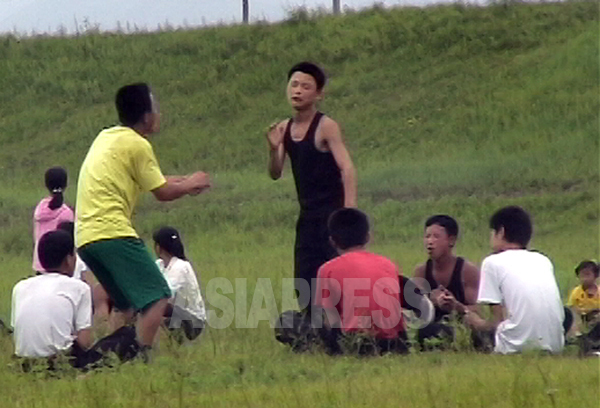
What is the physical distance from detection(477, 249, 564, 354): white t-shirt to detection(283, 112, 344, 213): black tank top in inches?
44.8

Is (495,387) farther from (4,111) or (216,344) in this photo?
(4,111)

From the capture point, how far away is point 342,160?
9227 millimetres

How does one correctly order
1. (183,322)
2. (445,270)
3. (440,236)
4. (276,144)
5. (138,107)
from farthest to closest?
(183,322)
(445,270)
(440,236)
(276,144)
(138,107)

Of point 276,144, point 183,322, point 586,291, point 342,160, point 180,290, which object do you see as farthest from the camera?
point 586,291

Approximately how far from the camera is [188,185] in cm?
859

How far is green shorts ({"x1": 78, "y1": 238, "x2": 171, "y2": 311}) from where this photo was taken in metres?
8.56

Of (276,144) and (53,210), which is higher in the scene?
(276,144)

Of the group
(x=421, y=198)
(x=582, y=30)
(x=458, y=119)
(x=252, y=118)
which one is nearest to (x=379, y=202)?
(x=421, y=198)

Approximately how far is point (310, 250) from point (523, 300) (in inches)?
58.6

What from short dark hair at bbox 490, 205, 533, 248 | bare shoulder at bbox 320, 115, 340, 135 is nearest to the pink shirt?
bare shoulder at bbox 320, 115, 340, 135

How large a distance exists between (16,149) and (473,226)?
Answer: 11920 millimetres

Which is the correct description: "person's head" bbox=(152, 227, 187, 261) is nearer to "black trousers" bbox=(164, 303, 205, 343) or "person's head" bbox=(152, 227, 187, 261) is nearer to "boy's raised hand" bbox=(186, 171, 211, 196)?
"black trousers" bbox=(164, 303, 205, 343)

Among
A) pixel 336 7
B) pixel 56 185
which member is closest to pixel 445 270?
pixel 56 185

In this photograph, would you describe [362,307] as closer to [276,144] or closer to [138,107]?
[276,144]
